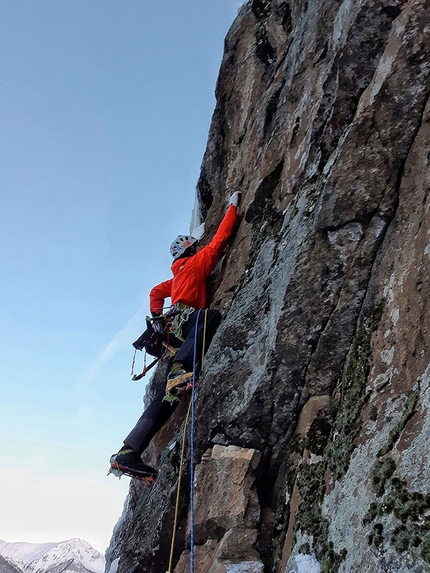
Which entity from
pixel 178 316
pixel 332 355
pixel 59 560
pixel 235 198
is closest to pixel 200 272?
pixel 178 316

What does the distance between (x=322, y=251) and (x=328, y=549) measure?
264cm

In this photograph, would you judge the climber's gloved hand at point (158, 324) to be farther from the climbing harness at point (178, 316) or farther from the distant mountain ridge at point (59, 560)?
the distant mountain ridge at point (59, 560)

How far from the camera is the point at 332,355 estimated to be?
4.27 m

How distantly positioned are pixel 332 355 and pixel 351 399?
65cm

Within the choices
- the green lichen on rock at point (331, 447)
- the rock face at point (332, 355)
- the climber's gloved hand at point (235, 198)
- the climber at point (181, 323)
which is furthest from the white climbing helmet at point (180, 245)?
the green lichen on rock at point (331, 447)

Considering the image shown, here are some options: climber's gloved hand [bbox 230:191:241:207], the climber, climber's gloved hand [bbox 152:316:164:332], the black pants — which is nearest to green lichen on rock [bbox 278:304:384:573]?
the climber

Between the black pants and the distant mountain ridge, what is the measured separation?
1219 inches

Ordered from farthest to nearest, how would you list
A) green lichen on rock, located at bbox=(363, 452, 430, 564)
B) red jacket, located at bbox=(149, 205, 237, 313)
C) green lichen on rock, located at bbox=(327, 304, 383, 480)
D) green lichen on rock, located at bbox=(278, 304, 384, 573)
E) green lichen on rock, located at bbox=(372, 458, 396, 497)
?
red jacket, located at bbox=(149, 205, 237, 313) → green lichen on rock, located at bbox=(327, 304, 383, 480) → green lichen on rock, located at bbox=(278, 304, 384, 573) → green lichen on rock, located at bbox=(372, 458, 396, 497) → green lichen on rock, located at bbox=(363, 452, 430, 564)

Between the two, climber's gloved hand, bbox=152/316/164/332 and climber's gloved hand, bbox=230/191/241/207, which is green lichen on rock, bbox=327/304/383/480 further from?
climber's gloved hand, bbox=230/191/241/207

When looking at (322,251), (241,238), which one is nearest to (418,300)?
(322,251)

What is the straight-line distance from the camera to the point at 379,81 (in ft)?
15.2

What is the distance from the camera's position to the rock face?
9.73 ft

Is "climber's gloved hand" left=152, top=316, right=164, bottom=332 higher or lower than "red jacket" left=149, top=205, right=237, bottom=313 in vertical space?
lower

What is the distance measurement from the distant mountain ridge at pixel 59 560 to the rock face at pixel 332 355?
3202 centimetres
